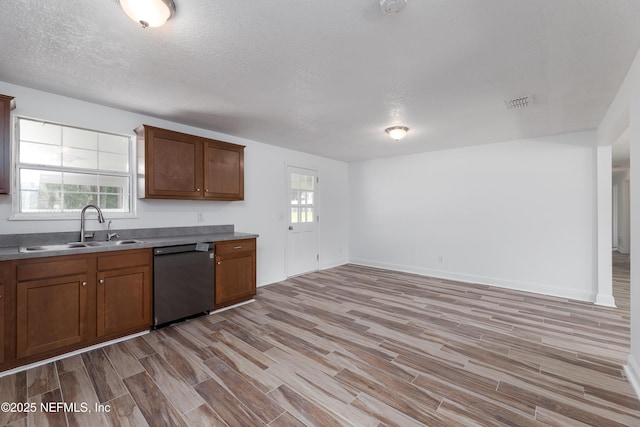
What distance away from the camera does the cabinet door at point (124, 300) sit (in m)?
2.52

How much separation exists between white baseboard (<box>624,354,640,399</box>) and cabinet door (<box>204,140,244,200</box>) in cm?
421

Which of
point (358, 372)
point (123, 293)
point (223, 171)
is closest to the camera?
point (358, 372)

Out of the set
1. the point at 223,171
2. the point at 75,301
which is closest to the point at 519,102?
the point at 223,171

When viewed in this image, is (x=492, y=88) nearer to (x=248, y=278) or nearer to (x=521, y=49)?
(x=521, y=49)

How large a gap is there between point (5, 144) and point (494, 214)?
603 centimetres

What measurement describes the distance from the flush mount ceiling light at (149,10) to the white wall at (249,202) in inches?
Answer: 76.3

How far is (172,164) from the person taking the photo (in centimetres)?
322

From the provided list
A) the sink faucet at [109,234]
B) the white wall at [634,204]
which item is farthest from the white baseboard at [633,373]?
the sink faucet at [109,234]

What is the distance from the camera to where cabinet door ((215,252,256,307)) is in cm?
345

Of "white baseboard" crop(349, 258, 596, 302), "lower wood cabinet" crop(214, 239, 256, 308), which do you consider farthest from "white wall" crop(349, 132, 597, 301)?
"lower wood cabinet" crop(214, 239, 256, 308)

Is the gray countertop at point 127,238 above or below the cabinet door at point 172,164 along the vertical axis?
below

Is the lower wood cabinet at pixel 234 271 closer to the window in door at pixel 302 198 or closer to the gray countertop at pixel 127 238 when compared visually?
the gray countertop at pixel 127 238

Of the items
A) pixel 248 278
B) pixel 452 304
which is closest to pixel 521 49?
pixel 452 304

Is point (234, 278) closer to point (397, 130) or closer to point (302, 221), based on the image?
point (302, 221)
